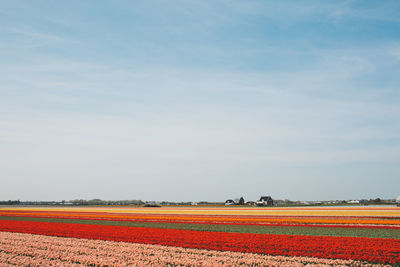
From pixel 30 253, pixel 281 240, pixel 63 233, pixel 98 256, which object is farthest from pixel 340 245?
pixel 63 233

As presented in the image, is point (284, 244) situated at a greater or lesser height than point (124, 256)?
greater

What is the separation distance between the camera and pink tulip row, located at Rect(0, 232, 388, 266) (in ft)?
60.3

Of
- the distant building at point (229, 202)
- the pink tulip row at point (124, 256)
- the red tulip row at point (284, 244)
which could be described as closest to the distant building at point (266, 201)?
the distant building at point (229, 202)

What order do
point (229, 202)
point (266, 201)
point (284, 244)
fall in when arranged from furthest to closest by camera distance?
point (229, 202), point (266, 201), point (284, 244)

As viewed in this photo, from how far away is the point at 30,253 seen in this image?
2166 cm

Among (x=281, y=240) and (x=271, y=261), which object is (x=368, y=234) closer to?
(x=281, y=240)

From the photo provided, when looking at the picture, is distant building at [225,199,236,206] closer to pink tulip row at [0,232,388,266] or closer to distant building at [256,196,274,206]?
distant building at [256,196,274,206]

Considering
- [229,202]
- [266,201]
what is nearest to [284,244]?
[266,201]

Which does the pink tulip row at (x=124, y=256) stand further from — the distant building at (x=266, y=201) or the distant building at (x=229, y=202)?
the distant building at (x=229, y=202)

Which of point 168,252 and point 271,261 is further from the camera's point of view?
point 168,252

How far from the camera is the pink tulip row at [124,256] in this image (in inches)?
723

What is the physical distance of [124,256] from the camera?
2047 cm

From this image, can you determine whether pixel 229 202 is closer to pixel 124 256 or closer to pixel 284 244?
pixel 284 244

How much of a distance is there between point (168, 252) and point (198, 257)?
2.44m
